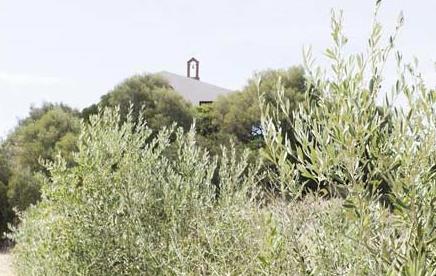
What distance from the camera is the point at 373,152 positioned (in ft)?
10.7

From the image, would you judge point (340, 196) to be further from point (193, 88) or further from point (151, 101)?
point (193, 88)

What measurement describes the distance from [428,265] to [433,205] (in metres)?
0.27

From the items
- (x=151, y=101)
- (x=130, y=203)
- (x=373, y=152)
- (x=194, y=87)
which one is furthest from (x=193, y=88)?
(x=373, y=152)

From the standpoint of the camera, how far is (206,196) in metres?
7.71

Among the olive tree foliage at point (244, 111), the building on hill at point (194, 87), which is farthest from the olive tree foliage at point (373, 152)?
the building on hill at point (194, 87)

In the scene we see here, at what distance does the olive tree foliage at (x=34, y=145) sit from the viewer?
28.0 meters

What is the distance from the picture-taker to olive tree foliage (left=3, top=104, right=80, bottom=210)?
28.0 meters

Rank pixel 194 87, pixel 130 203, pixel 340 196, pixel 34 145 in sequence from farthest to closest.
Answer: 1. pixel 194 87
2. pixel 34 145
3. pixel 130 203
4. pixel 340 196

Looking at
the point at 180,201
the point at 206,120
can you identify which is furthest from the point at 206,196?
the point at 206,120

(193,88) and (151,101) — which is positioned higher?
(193,88)

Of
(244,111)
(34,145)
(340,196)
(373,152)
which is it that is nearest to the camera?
(373,152)

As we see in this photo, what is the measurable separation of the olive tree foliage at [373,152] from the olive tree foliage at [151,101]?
109 ft

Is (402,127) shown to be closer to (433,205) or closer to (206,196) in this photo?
(433,205)

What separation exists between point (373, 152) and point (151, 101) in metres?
36.8
